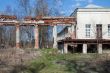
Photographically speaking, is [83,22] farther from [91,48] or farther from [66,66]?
[66,66]

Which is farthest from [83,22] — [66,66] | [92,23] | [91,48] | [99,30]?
[66,66]

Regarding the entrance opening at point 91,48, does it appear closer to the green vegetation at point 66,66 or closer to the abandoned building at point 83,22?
the abandoned building at point 83,22

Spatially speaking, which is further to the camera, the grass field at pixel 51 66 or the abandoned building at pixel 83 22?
the abandoned building at pixel 83 22

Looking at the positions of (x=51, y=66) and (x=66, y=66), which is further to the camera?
(x=66, y=66)

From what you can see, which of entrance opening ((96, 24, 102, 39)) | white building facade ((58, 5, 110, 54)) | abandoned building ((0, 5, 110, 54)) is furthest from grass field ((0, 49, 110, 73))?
entrance opening ((96, 24, 102, 39))

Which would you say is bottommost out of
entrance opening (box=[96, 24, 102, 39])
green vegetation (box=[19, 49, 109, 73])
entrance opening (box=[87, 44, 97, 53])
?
green vegetation (box=[19, 49, 109, 73])

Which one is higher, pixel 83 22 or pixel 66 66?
pixel 83 22

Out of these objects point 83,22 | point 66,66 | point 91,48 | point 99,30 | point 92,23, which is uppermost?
point 83,22

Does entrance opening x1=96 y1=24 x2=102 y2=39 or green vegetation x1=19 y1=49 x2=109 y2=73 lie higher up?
entrance opening x1=96 y1=24 x2=102 y2=39

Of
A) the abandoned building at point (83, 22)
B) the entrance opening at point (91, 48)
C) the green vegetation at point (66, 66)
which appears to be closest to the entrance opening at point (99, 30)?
the abandoned building at point (83, 22)

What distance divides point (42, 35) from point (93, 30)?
14922 mm

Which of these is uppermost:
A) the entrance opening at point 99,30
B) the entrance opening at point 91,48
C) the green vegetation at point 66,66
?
the entrance opening at point 99,30

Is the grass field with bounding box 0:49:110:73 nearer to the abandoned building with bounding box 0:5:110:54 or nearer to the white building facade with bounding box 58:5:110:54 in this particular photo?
the abandoned building with bounding box 0:5:110:54

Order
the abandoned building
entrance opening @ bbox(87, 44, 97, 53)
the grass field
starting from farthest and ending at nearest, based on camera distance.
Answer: the abandoned building < entrance opening @ bbox(87, 44, 97, 53) < the grass field
